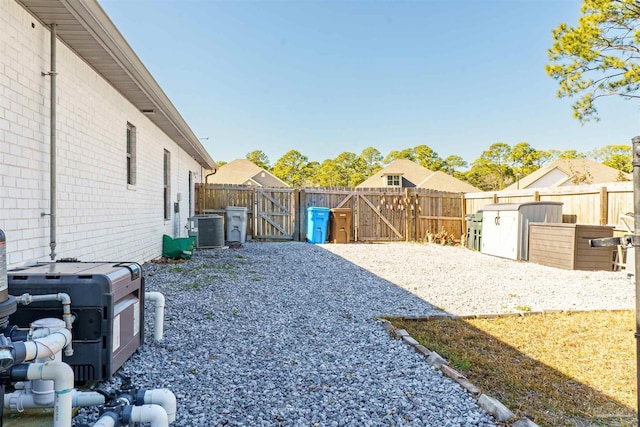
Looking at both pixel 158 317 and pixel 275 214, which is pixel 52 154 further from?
pixel 275 214

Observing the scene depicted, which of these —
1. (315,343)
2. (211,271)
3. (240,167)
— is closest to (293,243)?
(211,271)

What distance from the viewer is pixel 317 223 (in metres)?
12.6

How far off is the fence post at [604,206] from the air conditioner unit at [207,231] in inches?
372

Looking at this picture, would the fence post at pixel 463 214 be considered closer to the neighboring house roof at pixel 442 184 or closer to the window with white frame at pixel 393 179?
the neighboring house roof at pixel 442 184

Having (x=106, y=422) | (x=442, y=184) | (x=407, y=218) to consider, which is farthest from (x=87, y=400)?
(x=442, y=184)

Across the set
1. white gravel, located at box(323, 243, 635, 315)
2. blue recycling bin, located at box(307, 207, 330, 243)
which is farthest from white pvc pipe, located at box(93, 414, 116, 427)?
blue recycling bin, located at box(307, 207, 330, 243)

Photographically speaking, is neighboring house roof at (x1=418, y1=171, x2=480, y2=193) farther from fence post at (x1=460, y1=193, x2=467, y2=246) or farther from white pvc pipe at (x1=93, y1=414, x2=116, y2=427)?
white pvc pipe at (x1=93, y1=414, x2=116, y2=427)

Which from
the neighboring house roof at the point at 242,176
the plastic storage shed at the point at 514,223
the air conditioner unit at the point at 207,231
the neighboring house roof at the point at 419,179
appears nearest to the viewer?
the plastic storage shed at the point at 514,223

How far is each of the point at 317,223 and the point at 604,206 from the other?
7791 mm

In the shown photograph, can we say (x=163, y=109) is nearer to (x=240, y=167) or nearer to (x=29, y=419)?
(x=29, y=419)

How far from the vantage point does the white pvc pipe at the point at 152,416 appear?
5.64 ft

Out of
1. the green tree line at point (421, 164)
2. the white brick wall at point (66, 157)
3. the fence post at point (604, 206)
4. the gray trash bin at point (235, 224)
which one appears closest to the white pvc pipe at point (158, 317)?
the white brick wall at point (66, 157)

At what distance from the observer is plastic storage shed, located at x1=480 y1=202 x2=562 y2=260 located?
9.02 meters

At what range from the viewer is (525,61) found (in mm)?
15344
